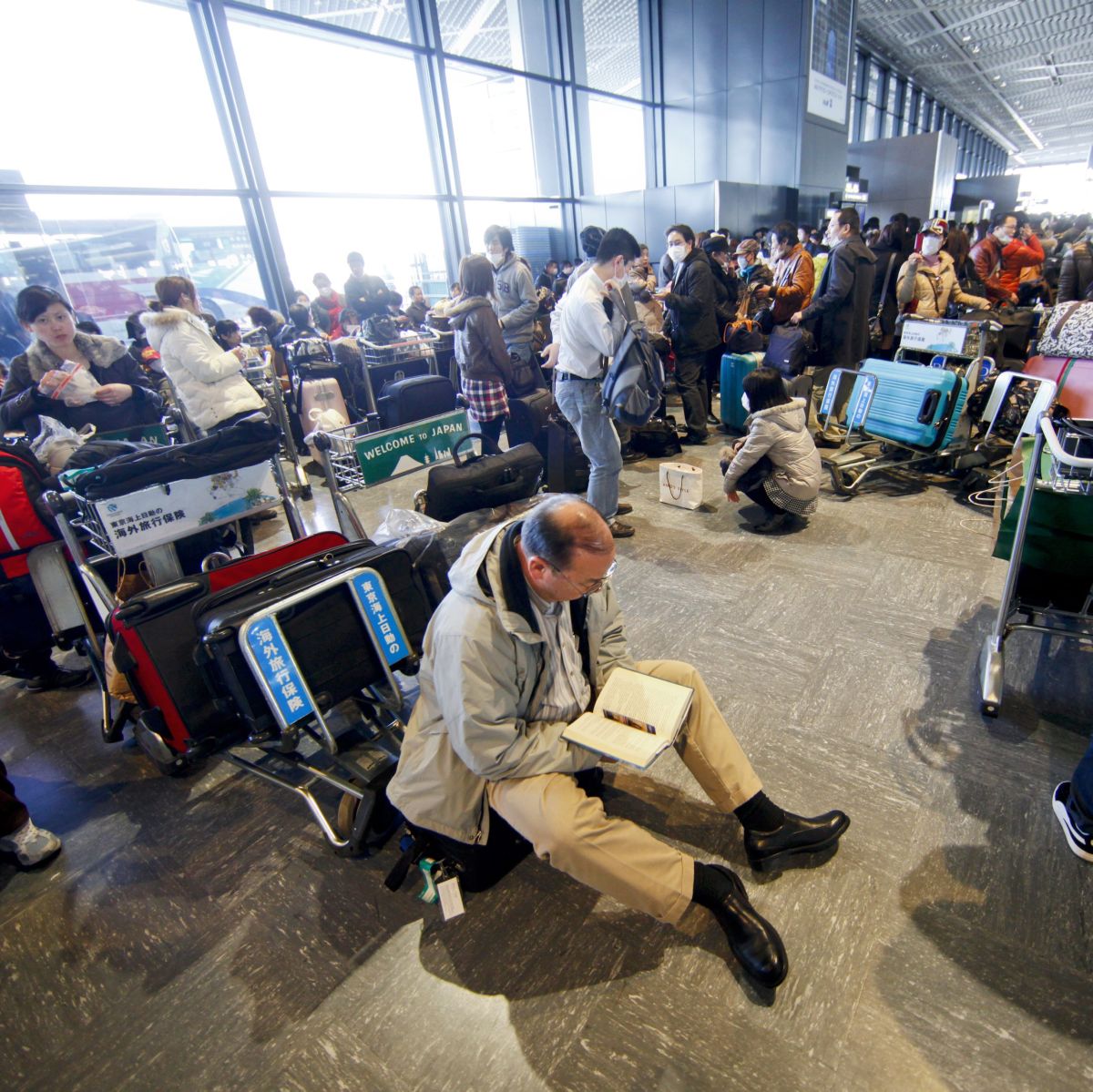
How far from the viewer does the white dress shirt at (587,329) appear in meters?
3.29

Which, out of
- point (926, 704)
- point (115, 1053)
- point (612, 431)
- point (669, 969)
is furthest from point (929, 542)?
point (115, 1053)

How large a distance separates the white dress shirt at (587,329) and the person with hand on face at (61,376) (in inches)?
95.6

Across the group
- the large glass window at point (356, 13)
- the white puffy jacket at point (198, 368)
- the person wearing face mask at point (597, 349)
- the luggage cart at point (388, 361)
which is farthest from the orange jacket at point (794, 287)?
the large glass window at point (356, 13)

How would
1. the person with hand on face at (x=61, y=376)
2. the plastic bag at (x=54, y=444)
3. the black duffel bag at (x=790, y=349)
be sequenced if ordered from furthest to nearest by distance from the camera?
the black duffel bag at (x=790, y=349), the person with hand on face at (x=61, y=376), the plastic bag at (x=54, y=444)

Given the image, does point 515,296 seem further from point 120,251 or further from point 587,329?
point 120,251

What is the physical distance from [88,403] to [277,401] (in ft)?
4.66

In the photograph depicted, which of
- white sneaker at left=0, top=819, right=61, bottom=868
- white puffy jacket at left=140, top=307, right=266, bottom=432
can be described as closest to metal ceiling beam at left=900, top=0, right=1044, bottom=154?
white puffy jacket at left=140, top=307, right=266, bottom=432

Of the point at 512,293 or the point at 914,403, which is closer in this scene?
the point at 914,403

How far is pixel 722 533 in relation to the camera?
3783 millimetres

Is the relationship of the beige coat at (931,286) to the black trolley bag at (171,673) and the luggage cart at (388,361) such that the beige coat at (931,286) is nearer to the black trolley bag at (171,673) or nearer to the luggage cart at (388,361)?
the luggage cart at (388,361)

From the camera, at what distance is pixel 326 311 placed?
775 centimetres

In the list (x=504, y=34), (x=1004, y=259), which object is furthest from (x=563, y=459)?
(x=504, y=34)

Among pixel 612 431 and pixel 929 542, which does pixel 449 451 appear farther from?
pixel 929 542

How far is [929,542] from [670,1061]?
3058 mm
